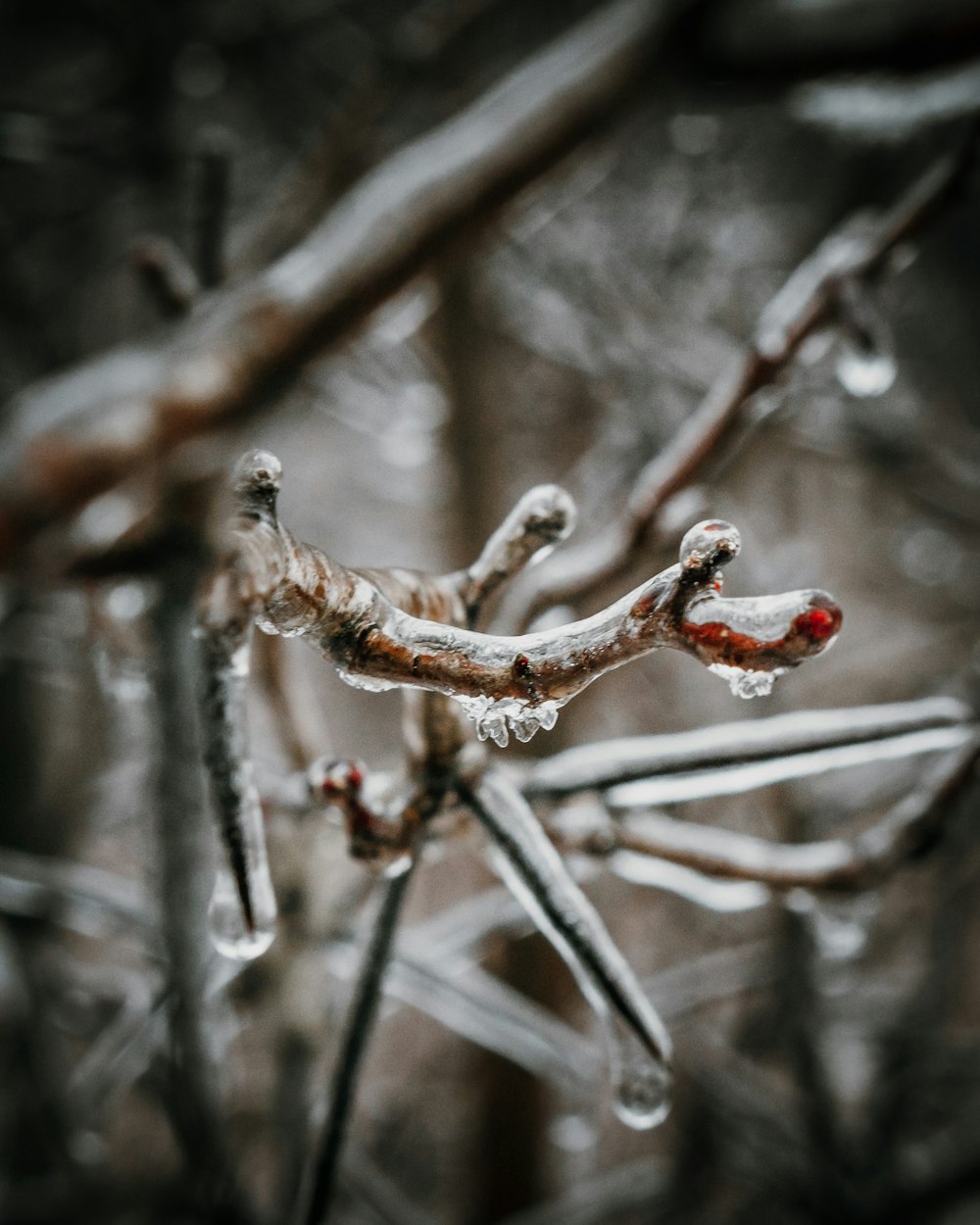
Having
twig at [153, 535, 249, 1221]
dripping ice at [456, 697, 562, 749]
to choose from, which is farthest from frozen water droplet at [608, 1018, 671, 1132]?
twig at [153, 535, 249, 1221]

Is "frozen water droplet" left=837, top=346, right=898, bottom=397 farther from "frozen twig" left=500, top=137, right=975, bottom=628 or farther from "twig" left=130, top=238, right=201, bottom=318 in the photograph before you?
"twig" left=130, top=238, right=201, bottom=318

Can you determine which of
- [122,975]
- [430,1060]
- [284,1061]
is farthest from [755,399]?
[430,1060]

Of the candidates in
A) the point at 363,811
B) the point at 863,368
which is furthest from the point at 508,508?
the point at 363,811

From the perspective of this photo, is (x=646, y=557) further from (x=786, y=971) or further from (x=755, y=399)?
(x=786, y=971)

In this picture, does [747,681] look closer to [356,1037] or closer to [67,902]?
[356,1037]

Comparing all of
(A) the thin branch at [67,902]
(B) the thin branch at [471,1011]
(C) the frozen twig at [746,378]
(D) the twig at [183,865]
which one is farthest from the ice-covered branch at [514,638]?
(A) the thin branch at [67,902]
